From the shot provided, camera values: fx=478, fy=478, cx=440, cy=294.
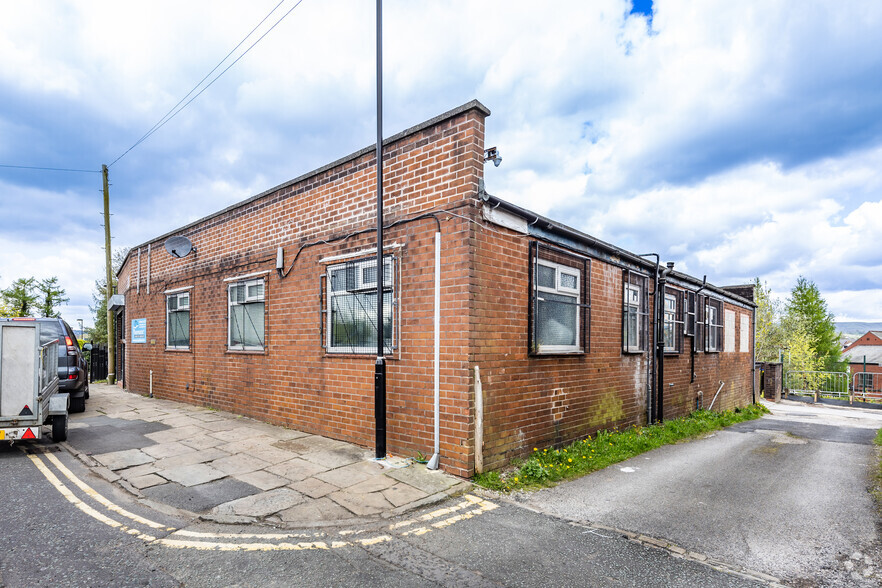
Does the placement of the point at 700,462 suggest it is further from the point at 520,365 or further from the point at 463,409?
the point at 463,409

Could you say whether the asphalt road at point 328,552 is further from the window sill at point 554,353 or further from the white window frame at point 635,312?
the white window frame at point 635,312

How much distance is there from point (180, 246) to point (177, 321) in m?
2.12

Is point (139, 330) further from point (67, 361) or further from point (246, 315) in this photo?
point (246, 315)

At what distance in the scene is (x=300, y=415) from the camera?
8672 mm

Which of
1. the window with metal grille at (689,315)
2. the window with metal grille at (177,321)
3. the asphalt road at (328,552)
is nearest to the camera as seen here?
the asphalt road at (328,552)

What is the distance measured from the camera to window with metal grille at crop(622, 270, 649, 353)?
1006cm

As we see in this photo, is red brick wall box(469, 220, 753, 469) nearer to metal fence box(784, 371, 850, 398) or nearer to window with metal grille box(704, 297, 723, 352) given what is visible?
window with metal grille box(704, 297, 723, 352)

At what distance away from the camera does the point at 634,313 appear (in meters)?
10.6

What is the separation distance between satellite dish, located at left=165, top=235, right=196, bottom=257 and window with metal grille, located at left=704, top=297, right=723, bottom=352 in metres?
14.8

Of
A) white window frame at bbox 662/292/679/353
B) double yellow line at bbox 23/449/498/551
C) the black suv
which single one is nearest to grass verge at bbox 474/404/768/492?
double yellow line at bbox 23/449/498/551

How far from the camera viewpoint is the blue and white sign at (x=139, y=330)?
14645 mm

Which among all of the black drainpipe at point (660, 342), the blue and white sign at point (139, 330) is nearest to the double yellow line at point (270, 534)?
the black drainpipe at point (660, 342)

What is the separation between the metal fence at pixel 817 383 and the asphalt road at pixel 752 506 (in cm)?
2274

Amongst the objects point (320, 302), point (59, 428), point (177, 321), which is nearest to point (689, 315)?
point (320, 302)
